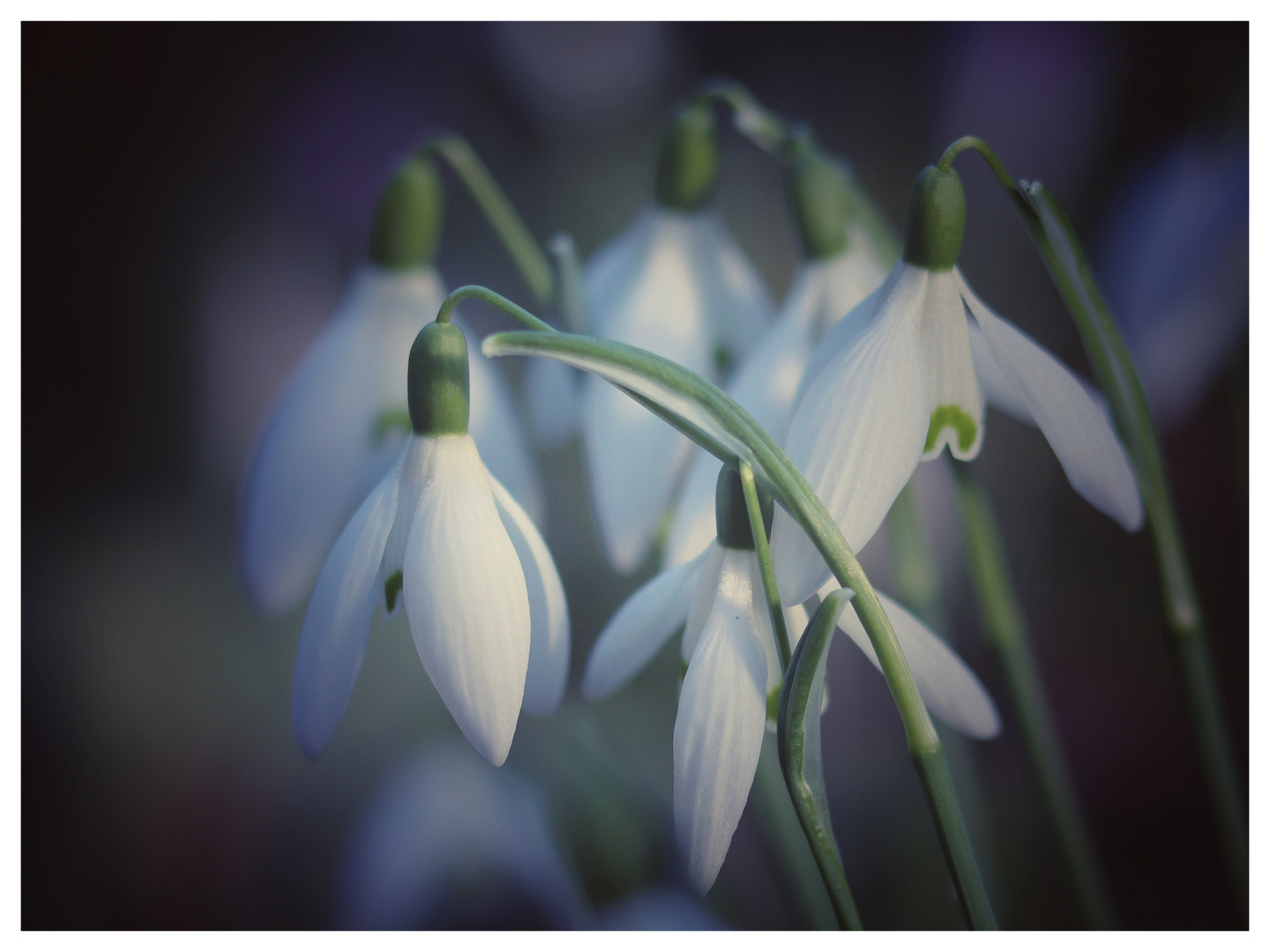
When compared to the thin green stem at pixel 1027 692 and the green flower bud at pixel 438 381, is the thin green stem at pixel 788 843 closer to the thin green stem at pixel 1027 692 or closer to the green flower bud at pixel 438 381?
the thin green stem at pixel 1027 692

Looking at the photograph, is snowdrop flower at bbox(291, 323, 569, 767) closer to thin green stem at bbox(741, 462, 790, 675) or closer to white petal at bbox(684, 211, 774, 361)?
thin green stem at bbox(741, 462, 790, 675)

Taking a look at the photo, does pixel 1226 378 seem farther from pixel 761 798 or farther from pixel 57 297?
pixel 57 297

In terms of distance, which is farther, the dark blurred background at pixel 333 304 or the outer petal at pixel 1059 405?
the dark blurred background at pixel 333 304

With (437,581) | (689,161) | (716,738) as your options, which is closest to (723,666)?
(716,738)

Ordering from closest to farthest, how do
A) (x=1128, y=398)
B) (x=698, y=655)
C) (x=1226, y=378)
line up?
1. (x=698, y=655)
2. (x=1128, y=398)
3. (x=1226, y=378)

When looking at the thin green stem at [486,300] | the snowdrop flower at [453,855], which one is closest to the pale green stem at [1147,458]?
the thin green stem at [486,300]

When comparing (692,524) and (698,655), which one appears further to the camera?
(692,524)
